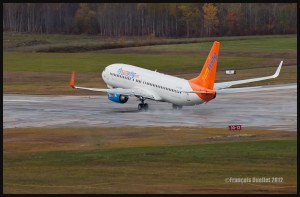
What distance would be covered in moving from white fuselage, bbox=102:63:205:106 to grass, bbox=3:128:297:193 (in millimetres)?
10429

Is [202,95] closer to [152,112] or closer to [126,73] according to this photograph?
[152,112]

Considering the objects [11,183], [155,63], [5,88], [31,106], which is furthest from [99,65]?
[11,183]

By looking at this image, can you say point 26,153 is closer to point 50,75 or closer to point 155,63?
point 50,75

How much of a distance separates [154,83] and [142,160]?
1280 inches

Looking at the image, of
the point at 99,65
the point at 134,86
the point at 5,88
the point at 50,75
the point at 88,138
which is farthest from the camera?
the point at 99,65

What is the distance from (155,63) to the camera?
542 ft

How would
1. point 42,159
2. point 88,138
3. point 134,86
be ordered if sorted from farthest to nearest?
point 134,86 → point 88,138 → point 42,159

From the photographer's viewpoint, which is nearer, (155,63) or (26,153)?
(26,153)

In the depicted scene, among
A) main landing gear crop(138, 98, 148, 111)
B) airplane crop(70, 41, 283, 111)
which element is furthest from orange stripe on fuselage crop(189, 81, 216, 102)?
main landing gear crop(138, 98, 148, 111)

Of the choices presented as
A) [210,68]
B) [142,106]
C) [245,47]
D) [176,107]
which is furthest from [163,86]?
[245,47]

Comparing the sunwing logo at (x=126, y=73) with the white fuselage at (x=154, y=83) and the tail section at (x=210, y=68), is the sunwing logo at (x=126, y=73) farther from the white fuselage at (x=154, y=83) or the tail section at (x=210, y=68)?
the tail section at (x=210, y=68)

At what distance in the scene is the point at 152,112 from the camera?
9919 centimetres

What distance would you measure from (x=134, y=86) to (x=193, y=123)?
50.6 ft

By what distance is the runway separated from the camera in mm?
90000
